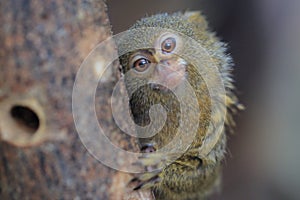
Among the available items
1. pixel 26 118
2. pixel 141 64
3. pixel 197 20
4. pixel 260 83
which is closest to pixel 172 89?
pixel 141 64

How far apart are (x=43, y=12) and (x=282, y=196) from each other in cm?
386

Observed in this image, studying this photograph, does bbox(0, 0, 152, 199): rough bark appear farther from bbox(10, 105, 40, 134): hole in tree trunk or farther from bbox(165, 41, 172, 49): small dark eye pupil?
bbox(165, 41, 172, 49): small dark eye pupil

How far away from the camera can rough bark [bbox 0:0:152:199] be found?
3.99 ft

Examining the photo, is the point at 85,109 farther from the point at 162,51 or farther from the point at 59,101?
the point at 162,51

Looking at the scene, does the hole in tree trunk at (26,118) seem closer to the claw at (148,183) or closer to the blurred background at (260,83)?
the claw at (148,183)

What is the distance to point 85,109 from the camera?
1302 mm

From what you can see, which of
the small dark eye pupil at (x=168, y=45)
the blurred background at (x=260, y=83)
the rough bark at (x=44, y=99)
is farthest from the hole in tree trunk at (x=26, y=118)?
the blurred background at (x=260, y=83)

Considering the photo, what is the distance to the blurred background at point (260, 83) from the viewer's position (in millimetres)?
4609

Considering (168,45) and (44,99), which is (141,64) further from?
(44,99)

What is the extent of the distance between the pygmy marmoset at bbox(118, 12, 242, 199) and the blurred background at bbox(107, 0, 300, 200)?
2.45m

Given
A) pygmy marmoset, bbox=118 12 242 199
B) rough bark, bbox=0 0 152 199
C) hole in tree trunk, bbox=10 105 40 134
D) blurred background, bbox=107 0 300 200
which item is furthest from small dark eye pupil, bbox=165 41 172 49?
blurred background, bbox=107 0 300 200

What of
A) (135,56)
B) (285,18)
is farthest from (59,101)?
(285,18)

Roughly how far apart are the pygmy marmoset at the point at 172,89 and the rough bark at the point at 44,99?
0.56 metres

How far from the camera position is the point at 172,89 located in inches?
77.0
